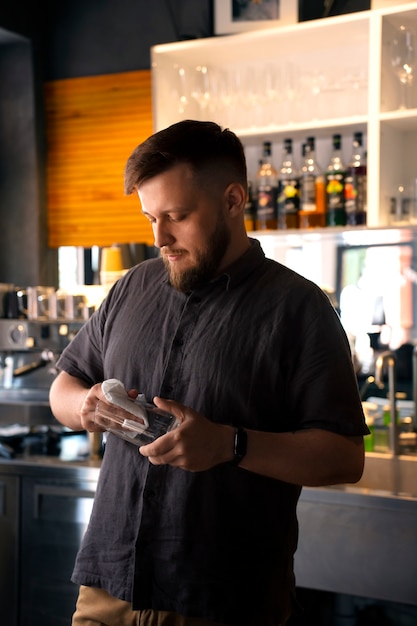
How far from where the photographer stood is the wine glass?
3.15 metres

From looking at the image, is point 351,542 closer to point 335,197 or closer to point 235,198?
point 335,197

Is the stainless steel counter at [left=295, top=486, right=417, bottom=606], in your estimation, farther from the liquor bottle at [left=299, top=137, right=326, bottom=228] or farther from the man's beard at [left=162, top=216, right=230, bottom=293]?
the man's beard at [left=162, top=216, right=230, bottom=293]

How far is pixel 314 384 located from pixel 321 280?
6.47 ft

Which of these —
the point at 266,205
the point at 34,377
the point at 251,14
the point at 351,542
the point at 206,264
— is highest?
the point at 251,14

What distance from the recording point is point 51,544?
128 inches

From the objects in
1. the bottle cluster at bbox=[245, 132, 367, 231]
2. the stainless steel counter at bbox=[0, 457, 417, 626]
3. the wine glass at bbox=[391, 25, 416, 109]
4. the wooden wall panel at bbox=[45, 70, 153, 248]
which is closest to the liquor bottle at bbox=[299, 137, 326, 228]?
the bottle cluster at bbox=[245, 132, 367, 231]

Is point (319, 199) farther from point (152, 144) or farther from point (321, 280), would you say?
point (152, 144)

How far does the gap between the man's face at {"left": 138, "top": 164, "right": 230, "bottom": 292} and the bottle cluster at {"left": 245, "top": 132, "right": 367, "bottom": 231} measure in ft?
5.24

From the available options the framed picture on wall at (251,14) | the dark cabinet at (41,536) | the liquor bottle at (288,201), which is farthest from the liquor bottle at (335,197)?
the dark cabinet at (41,536)

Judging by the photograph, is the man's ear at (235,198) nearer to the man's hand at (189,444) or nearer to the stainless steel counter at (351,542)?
the man's hand at (189,444)

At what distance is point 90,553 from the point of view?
1738mm

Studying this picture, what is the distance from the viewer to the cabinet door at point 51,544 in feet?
10.5

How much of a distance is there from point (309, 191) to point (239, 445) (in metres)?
1.99

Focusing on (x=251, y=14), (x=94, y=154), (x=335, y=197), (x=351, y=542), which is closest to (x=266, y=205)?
(x=335, y=197)
